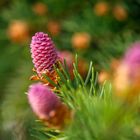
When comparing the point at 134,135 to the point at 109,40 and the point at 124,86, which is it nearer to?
the point at 124,86

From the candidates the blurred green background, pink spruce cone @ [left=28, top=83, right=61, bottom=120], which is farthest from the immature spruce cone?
the blurred green background

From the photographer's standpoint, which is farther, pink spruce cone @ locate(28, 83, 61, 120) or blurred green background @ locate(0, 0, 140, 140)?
blurred green background @ locate(0, 0, 140, 140)

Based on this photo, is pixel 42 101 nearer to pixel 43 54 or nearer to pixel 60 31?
pixel 43 54

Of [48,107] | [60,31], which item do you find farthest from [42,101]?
[60,31]

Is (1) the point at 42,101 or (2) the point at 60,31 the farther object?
(2) the point at 60,31

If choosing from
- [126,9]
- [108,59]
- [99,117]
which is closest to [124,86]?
[99,117]

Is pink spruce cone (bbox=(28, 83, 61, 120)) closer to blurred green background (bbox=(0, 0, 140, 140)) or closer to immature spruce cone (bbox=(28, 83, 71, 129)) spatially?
immature spruce cone (bbox=(28, 83, 71, 129))
